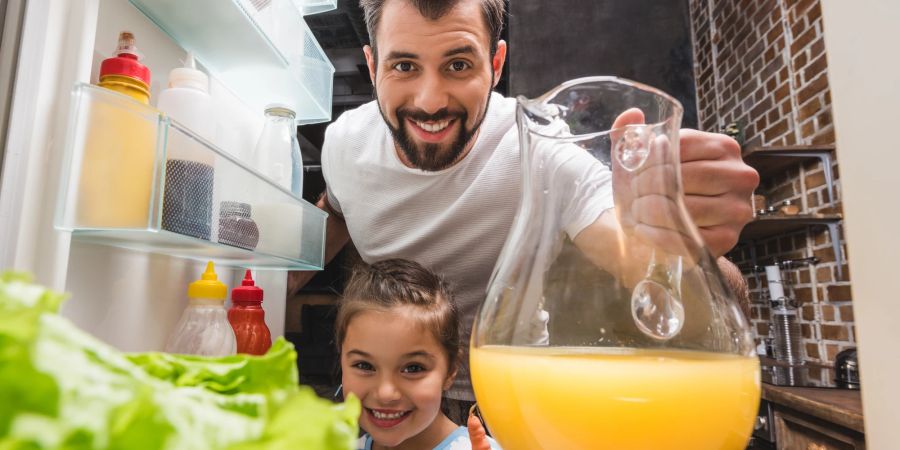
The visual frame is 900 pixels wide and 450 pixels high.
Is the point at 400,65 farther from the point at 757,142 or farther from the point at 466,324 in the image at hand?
the point at 757,142

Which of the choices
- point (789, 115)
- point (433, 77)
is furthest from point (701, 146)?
point (789, 115)

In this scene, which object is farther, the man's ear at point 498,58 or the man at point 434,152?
the man's ear at point 498,58

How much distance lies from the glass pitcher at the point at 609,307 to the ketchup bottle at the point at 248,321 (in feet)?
1.70

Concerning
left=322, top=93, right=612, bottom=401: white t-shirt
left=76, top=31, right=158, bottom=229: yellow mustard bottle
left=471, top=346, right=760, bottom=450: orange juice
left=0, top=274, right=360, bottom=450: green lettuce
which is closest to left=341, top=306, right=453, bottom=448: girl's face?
left=322, top=93, right=612, bottom=401: white t-shirt

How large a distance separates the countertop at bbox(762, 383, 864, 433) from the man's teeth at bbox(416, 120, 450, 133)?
1.19 m

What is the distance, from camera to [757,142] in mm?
2746

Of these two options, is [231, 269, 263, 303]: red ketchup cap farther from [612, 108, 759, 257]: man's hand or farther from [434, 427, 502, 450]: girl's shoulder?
[612, 108, 759, 257]: man's hand

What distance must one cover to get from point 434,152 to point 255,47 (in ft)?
1.39

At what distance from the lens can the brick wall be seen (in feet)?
7.12

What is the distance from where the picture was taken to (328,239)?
5.00ft

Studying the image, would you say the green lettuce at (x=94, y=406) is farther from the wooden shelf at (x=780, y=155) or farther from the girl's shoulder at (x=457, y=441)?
the wooden shelf at (x=780, y=155)

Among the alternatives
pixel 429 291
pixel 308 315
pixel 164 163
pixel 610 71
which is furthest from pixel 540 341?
pixel 308 315

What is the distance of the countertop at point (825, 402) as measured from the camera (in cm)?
136

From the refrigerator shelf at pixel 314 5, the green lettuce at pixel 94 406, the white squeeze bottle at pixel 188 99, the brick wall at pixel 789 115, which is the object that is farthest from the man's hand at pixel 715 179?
the brick wall at pixel 789 115
